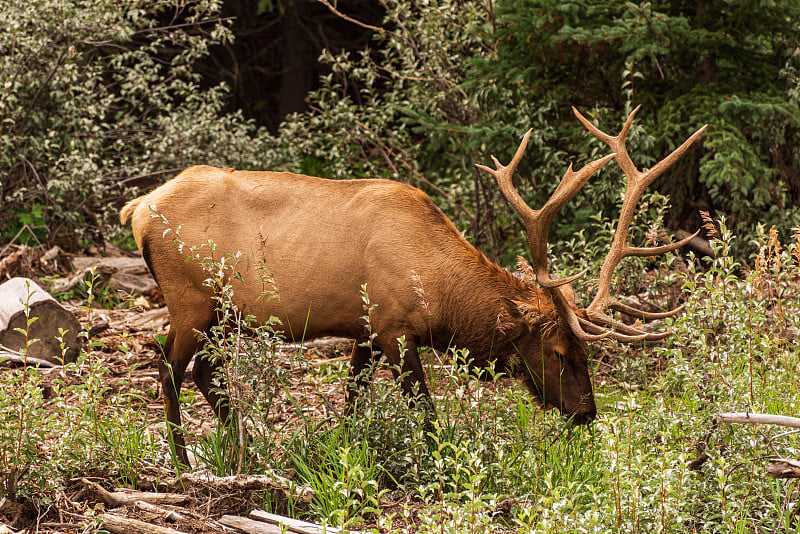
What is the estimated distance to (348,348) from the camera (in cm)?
654

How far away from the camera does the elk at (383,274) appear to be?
4.46 meters

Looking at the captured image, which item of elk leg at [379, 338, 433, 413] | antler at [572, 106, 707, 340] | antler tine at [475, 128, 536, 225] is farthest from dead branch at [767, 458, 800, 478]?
antler tine at [475, 128, 536, 225]

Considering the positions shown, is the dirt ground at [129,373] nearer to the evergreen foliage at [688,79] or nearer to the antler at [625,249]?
the antler at [625,249]

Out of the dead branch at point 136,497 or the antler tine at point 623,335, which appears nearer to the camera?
the dead branch at point 136,497

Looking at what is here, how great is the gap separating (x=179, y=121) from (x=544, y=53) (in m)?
4.04

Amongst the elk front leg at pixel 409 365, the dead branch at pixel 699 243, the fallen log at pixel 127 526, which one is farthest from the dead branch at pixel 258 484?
the dead branch at pixel 699 243

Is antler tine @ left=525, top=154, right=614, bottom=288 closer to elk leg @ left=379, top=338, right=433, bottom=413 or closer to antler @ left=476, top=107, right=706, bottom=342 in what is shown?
antler @ left=476, top=107, right=706, bottom=342

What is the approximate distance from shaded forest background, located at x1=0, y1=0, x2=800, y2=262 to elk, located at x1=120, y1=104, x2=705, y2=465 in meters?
0.98

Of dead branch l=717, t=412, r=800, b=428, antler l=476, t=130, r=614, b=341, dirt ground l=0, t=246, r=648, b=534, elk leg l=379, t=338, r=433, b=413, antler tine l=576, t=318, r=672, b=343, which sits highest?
antler l=476, t=130, r=614, b=341

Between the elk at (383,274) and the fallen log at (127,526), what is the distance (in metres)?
0.75

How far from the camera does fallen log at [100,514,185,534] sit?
3.62 m

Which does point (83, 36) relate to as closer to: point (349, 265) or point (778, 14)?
point (349, 265)

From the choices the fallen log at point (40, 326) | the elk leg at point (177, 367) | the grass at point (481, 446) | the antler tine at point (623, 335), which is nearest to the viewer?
the grass at point (481, 446)

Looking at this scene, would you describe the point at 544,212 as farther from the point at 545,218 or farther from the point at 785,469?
the point at 785,469
